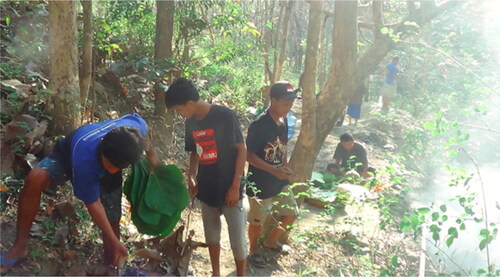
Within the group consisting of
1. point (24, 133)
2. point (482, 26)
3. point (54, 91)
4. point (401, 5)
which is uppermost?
point (401, 5)

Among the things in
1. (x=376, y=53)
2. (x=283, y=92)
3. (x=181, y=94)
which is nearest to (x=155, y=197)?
(x=181, y=94)

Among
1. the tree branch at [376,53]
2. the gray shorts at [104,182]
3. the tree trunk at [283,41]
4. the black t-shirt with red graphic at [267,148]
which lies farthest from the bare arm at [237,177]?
the tree trunk at [283,41]

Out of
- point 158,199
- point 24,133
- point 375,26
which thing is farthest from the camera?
point 375,26

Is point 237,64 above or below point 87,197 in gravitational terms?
above

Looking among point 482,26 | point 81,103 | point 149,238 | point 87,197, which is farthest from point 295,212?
point 482,26

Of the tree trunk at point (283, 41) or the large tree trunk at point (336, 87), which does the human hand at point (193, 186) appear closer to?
the large tree trunk at point (336, 87)

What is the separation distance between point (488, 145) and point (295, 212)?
843 centimetres

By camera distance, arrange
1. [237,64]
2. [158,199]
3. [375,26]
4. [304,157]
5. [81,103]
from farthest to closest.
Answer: [237,64]
[375,26]
[304,157]
[81,103]
[158,199]

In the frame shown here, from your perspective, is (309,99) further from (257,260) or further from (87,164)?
(87,164)

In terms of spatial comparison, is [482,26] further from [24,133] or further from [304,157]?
[24,133]

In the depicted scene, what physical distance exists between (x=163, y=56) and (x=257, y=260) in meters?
3.12

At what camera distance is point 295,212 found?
3.98m

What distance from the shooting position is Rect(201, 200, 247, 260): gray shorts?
3.23 metres

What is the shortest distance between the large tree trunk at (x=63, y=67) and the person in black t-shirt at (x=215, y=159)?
135 centimetres
